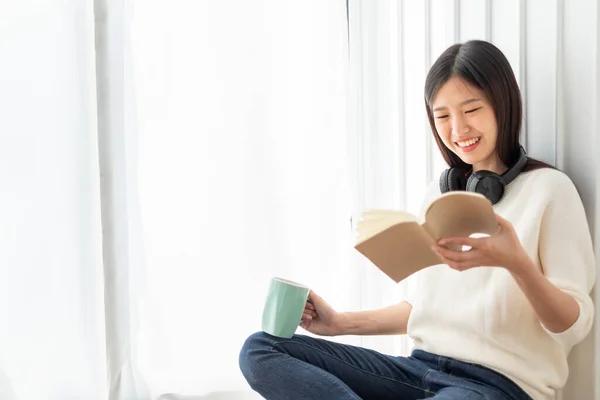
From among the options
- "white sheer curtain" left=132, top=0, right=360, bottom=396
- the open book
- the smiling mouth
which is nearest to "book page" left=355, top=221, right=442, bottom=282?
the open book

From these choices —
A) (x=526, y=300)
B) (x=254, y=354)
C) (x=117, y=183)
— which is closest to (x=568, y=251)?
(x=526, y=300)

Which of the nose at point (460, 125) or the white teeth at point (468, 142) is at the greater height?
the nose at point (460, 125)

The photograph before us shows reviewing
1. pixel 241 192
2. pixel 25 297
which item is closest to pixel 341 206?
pixel 241 192

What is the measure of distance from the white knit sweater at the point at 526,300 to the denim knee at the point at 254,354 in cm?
34

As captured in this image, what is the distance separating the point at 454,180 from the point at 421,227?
380mm

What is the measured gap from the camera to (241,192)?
72.4 inches

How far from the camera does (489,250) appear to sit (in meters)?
0.95

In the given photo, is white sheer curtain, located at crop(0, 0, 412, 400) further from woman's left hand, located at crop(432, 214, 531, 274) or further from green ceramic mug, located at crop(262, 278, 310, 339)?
woman's left hand, located at crop(432, 214, 531, 274)

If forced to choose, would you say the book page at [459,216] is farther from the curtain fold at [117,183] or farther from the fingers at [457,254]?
the curtain fold at [117,183]

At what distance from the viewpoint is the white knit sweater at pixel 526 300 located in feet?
3.54

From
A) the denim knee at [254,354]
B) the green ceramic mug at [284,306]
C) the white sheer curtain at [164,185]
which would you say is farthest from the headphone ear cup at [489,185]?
the white sheer curtain at [164,185]

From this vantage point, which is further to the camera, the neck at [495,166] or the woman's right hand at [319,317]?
the woman's right hand at [319,317]

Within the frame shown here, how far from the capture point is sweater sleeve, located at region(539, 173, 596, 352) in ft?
3.47

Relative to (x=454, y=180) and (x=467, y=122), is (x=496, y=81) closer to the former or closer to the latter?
(x=467, y=122)
